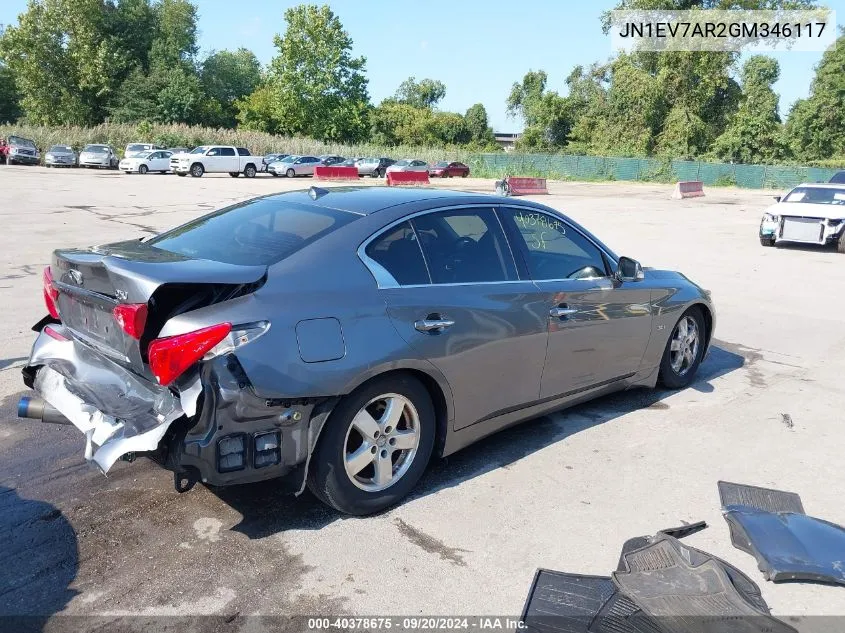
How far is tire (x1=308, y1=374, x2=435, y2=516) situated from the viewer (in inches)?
139

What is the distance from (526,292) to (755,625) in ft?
7.04

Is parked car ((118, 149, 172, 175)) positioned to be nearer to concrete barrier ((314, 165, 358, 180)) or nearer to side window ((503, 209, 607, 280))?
concrete barrier ((314, 165, 358, 180))

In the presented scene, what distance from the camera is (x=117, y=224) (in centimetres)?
1630

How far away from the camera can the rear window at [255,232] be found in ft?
12.5

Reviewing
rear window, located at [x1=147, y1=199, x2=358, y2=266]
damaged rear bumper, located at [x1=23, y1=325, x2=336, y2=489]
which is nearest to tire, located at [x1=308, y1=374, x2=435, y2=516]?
damaged rear bumper, located at [x1=23, y1=325, x2=336, y2=489]

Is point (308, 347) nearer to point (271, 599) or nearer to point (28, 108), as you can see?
point (271, 599)

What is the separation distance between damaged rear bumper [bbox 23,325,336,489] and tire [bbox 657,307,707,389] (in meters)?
3.39

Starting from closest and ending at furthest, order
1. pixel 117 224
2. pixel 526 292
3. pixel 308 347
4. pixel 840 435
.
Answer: pixel 308 347 → pixel 526 292 → pixel 840 435 → pixel 117 224

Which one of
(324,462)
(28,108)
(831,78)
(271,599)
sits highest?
(831,78)

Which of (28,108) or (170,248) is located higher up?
(28,108)

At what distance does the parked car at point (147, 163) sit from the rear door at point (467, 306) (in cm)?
4095

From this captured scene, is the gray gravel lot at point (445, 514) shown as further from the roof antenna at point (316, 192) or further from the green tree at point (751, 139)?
the green tree at point (751, 139)

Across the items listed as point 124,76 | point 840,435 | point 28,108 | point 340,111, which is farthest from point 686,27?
point 840,435

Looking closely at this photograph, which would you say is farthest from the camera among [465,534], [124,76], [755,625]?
[124,76]
